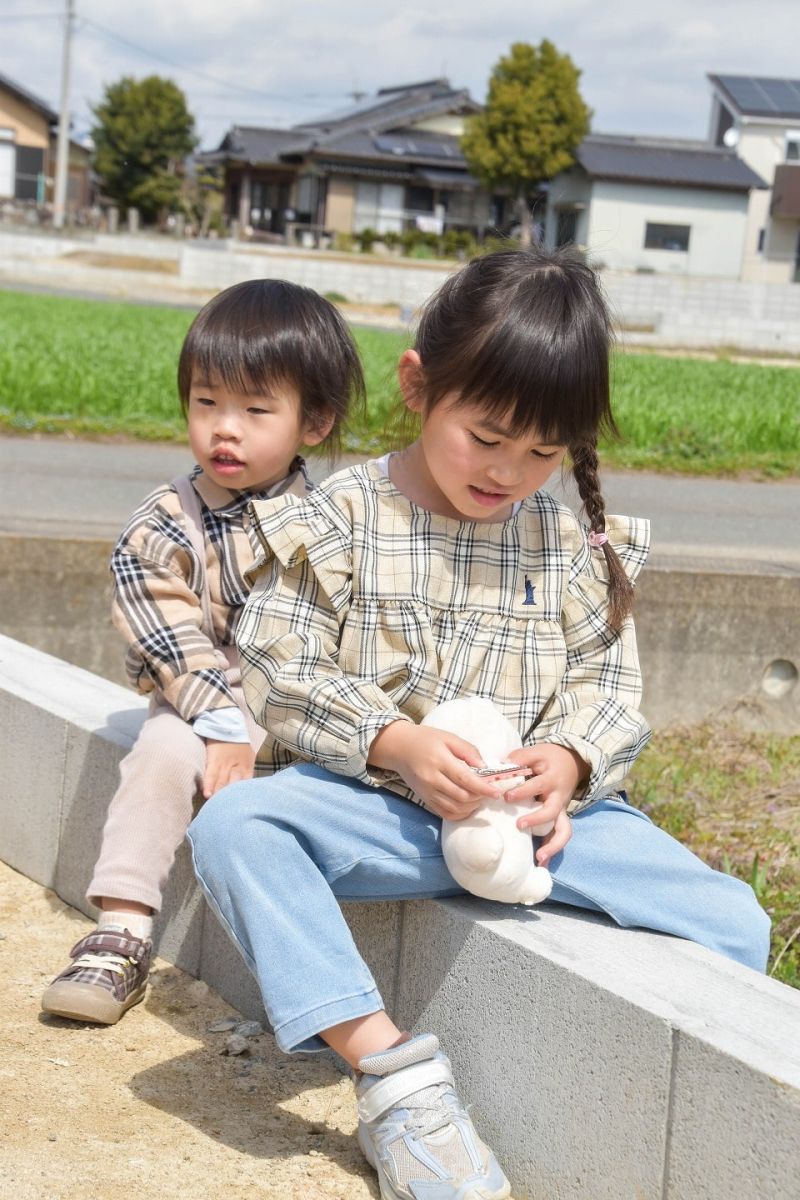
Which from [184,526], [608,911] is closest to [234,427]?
[184,526]

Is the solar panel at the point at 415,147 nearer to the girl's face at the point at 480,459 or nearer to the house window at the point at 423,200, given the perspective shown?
the house window at the point at 423,200

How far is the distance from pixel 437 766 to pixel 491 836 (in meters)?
0.12

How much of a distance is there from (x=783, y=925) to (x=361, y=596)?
1.18 m

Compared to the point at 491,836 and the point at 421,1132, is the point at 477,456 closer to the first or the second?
the point at 491,836

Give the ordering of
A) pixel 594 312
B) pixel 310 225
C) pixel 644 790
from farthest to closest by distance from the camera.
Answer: pixel 310 225, pixel 644 790, pixel 594 312

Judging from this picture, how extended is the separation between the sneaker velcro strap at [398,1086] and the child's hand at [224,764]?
69cm

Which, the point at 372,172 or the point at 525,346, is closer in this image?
the point at 525,346

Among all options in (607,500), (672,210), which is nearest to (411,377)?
(607,500)

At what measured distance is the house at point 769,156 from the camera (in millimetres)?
38250

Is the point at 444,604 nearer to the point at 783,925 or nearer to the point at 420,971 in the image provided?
the point at 420,971

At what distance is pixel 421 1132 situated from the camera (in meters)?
1.71

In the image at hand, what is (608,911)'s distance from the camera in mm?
1918

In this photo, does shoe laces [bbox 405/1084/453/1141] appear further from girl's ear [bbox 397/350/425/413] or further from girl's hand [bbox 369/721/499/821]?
girl's ear [bbox 397/350/425/413]

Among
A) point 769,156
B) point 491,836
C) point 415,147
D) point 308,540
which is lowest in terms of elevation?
point 491,836
